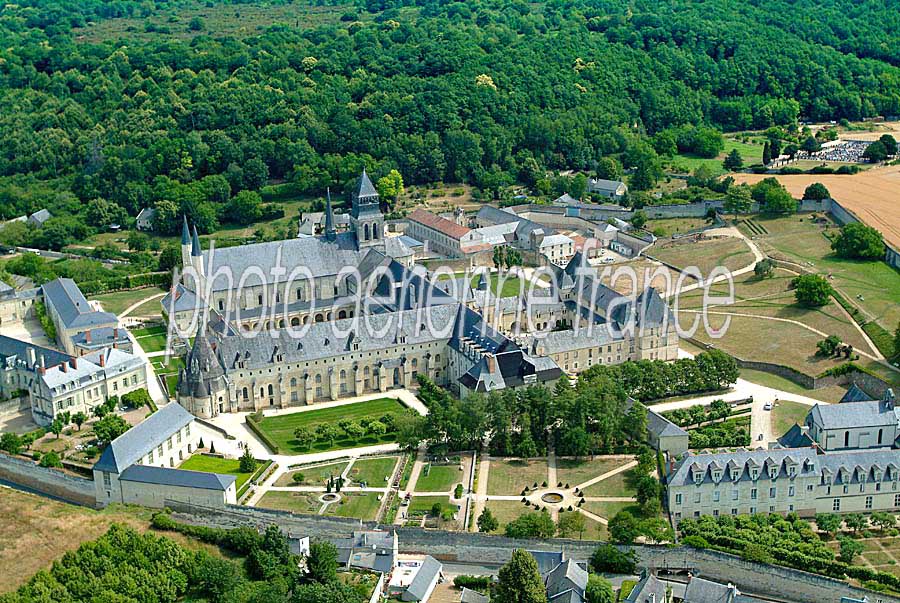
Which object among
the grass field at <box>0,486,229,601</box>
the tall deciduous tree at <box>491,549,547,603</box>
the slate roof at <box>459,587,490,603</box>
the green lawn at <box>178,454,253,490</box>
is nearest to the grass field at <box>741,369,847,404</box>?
the tall deciduous tree at <box>491,549,547,603</box>

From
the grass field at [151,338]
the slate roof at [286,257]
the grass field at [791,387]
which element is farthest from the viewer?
the slate roof at [286,257]

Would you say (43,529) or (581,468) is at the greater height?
(581,468)

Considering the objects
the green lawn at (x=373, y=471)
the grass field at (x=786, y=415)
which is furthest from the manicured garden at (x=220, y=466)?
the grass field at (x=786, y=415)

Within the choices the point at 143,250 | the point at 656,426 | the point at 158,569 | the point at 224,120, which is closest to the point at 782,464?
the point at 656,426

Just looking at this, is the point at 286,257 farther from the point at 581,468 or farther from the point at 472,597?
the point at 472,597

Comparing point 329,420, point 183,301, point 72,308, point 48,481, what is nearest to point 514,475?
point 329,420

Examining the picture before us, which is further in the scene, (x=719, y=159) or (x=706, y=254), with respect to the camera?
(x=719, y=159)

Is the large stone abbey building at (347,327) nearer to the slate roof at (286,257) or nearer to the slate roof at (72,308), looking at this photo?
the slate roof at (286,257)

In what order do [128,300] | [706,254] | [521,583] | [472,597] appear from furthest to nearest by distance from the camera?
[706,254]
[128,300]
[472,597]
[521,583]
